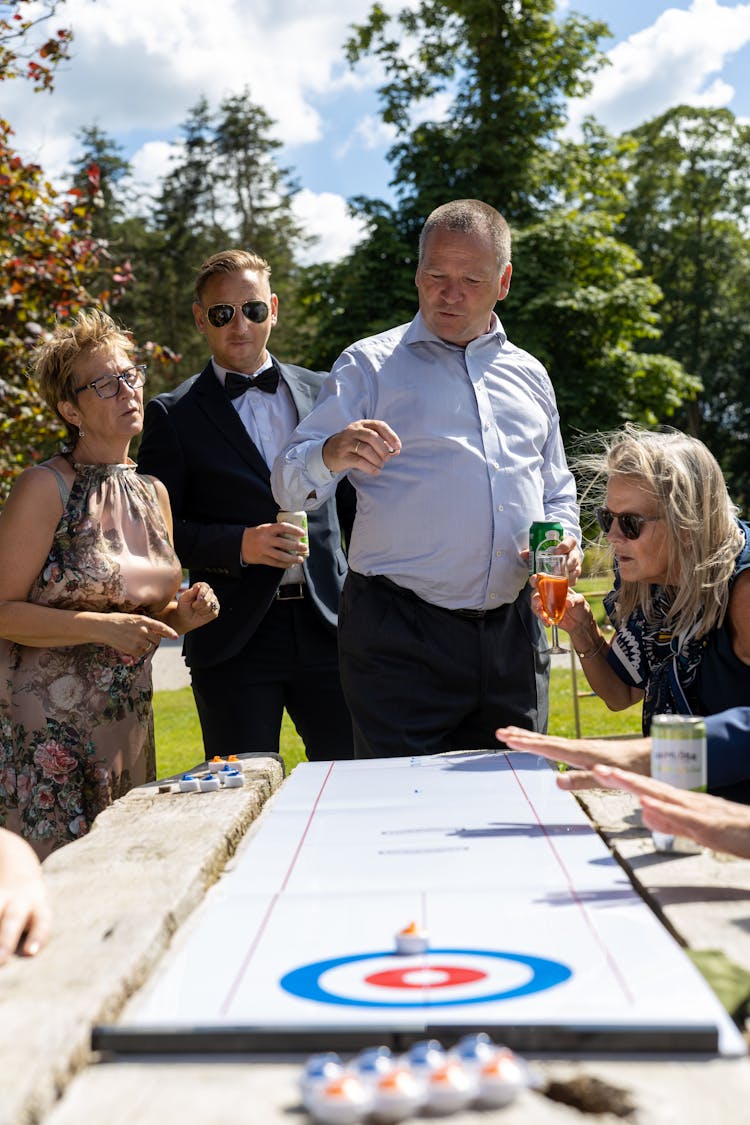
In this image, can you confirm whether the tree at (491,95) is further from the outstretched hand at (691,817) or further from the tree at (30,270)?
the outstretched hand at (691,817)

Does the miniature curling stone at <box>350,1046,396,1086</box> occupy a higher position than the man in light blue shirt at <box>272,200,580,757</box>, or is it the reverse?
the man in light blue shirt at <box>272,200,580,757</box>

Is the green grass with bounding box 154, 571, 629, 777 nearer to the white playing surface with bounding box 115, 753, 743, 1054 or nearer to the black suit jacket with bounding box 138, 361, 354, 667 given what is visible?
the black suit jacket with bounding box 138, 361, 354, 667

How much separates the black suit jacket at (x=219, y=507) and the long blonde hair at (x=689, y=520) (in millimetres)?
1336

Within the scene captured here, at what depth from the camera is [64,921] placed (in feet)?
6.44

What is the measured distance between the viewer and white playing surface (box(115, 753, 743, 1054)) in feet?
4.93

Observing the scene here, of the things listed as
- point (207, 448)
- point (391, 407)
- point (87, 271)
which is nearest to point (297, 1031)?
point (391, 407)

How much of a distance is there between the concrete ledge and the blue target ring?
0.23 meters

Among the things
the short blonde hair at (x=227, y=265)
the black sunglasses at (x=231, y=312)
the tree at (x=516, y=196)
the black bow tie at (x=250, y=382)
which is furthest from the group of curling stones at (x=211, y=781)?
the tree at (x=516, y=196)

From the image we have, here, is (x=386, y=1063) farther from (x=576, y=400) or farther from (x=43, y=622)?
(x=576, y=400)

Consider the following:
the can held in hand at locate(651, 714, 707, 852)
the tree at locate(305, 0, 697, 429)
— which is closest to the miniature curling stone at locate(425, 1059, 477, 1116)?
the can held in hand at locate(651, 714, 707, 852)

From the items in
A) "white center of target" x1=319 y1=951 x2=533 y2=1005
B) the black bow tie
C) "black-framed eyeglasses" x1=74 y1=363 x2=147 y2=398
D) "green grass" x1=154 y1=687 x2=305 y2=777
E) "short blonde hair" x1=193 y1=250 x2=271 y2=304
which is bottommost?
"green grass" x1=154 y1=687 x2=305 y2=777

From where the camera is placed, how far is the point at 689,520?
3324mm

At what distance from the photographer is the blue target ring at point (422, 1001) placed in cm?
154

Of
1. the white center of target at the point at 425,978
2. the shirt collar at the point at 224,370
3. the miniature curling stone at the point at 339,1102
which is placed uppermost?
the shirt collar at the point at 224,370
